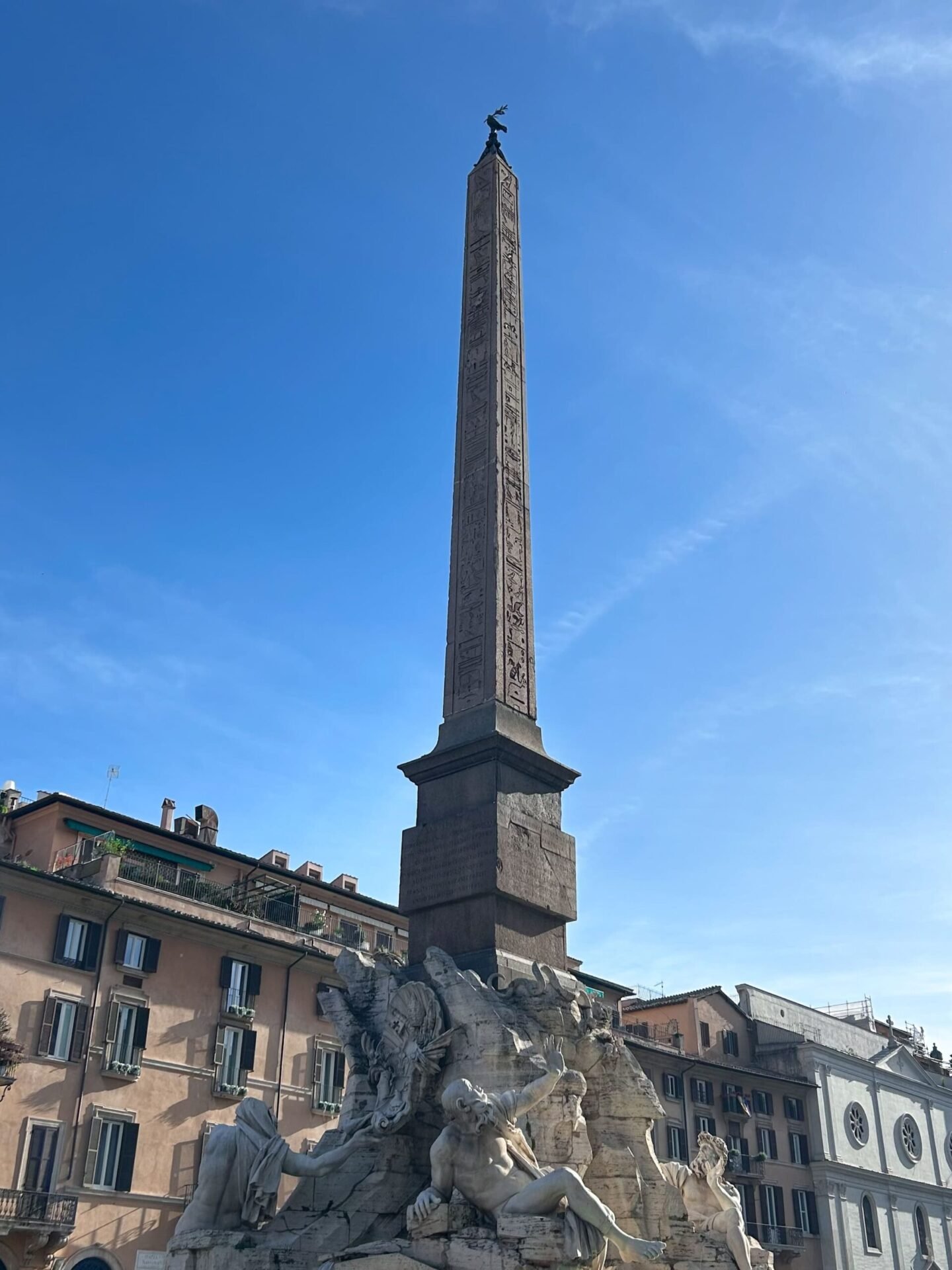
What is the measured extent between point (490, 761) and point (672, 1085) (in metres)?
24.7

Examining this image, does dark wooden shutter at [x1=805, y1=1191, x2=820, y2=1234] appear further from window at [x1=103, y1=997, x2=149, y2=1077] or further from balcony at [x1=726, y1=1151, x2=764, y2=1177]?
window at [x1=103, y1=997, x2=149, y2=1077]

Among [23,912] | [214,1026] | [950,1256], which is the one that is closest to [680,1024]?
[950,1256]

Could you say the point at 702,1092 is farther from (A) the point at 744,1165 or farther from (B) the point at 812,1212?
(B) the point at 812,1212

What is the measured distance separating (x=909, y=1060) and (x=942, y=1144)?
116 inches

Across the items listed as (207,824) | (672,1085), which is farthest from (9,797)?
(672,1085)

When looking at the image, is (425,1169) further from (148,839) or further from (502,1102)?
(148,839)

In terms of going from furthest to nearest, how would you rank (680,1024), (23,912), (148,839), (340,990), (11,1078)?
(680,1024)
(148,839)
(23,912)
(11,1078)
(340,990)

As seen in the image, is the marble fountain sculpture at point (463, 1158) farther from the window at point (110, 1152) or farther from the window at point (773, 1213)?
the window at point (773, 1213)

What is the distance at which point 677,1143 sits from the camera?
105 feet

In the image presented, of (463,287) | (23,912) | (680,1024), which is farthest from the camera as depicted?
(680,1024)

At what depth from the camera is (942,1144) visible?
41.8m

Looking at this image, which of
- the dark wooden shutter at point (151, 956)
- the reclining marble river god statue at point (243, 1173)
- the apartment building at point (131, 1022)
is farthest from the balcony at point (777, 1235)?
the reclining marble river god statue at point (243, 1173)

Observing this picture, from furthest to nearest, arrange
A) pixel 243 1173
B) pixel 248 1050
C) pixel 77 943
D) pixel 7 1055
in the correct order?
1. pixel 248 1050
2. pixel 77 943
3. pixel 7 1055
4. pixel 243 1173

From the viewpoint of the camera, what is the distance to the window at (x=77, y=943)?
22609 millimetres
